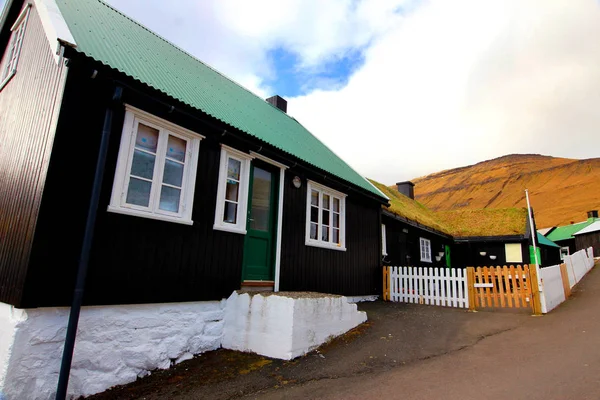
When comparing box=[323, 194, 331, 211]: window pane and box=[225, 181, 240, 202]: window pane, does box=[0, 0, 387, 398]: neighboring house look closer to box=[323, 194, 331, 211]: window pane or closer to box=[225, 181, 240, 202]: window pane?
box=[225, 181, 240, 202]: window pane

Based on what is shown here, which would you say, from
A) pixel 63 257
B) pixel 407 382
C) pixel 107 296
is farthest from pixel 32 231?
pixel 407 382

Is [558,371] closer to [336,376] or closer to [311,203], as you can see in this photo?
[336,376]

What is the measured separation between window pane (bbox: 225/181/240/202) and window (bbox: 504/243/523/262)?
62.7ft

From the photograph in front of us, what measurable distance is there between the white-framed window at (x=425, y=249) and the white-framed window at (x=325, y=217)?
30.2 feet

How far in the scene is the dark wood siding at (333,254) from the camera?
803 centimetres

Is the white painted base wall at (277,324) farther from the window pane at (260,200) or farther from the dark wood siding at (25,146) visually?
the dark wood siding at (25,146)

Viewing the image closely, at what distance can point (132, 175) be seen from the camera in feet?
17.2

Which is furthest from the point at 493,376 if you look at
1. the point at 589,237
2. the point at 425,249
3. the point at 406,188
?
the point at 589,237

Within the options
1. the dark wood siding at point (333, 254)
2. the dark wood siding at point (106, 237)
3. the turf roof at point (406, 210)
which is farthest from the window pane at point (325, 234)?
the turf roof at point (406, 210)

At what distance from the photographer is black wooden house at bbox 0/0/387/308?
455 cm

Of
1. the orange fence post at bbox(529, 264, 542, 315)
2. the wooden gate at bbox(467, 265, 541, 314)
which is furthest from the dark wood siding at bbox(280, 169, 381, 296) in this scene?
the orange fence post at bbox(529, 264, 542, 315)

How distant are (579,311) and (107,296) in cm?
1106

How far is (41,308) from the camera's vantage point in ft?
13.8

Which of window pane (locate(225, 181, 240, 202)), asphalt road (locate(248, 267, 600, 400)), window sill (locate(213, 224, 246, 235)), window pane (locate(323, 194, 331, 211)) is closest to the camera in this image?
asphalt road (locate(248, 267, 600, 400))
